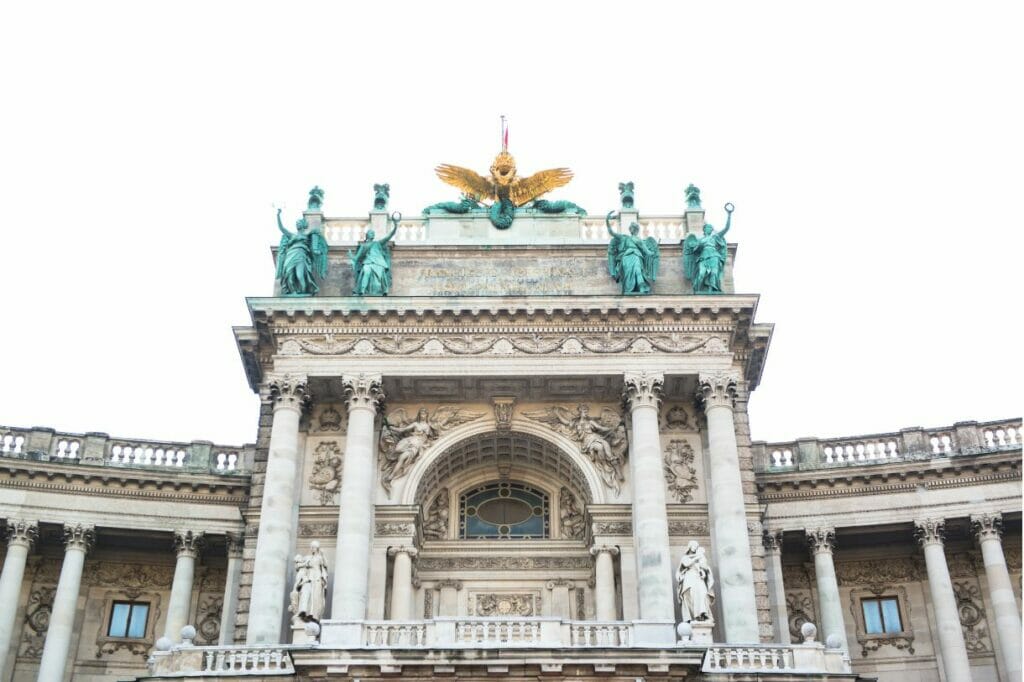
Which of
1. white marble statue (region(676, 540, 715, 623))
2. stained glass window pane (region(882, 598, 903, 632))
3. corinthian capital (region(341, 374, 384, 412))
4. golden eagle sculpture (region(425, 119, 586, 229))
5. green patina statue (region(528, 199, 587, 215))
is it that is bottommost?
white marble statue (region(676, 540, 715, 623))

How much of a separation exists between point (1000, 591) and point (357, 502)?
1790 cm

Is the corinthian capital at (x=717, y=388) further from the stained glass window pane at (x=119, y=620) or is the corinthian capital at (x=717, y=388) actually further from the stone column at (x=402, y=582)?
the stained glass window pane at (x=119, y=620)

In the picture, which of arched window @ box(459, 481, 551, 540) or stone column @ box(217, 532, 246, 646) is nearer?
stone column @ box(217, 532, 246, 646)

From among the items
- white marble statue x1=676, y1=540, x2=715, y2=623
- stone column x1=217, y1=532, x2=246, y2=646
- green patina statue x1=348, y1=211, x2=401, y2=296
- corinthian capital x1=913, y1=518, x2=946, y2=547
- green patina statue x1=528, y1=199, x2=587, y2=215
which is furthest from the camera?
green patina statue x1=528, y1=199, x2=587, y2=215

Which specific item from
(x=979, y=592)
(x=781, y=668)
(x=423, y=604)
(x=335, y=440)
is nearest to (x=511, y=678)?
(x=781, y=668)

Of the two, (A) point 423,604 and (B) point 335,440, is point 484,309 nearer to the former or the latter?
(B) point 335,440

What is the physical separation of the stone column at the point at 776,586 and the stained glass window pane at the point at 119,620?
18701 millimetres

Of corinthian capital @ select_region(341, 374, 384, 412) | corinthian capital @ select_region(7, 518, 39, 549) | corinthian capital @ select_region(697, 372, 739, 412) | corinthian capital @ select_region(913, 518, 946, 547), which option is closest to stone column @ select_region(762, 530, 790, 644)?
corinthian capital @ select_region(913, 518, 946, 547)

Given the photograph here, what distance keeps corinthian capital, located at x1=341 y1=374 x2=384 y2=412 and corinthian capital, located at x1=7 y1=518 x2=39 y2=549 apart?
10224 mm

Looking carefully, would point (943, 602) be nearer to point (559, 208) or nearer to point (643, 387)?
point (643, 387)

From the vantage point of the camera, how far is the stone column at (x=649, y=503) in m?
29.7

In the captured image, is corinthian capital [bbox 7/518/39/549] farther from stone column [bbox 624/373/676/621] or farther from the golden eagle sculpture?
stone column [bbox 624/373/676/621]

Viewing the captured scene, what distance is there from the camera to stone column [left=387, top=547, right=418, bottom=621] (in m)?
31.4

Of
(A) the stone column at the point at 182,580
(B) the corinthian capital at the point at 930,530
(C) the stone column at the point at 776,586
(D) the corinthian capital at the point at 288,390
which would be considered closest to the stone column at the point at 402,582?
(D) the corinthian capital at the point at 288,390
